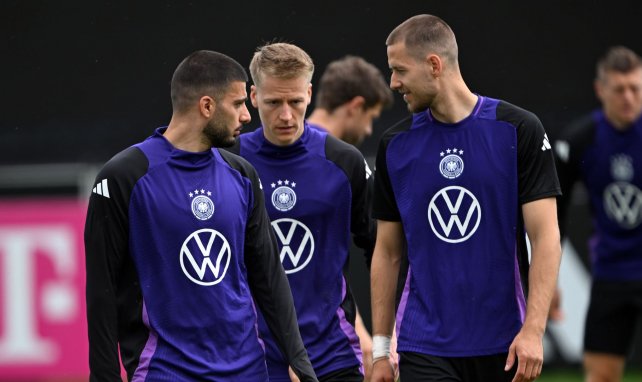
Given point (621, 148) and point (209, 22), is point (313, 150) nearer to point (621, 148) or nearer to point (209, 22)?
point (621, 148)

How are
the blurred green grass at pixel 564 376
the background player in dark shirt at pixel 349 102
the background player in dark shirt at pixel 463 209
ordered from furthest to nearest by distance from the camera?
the blurred green grass at pixel 564 376 < the background player in dark shirt at pixel 349 102 < the background player in dark shirt at pixel 463 209

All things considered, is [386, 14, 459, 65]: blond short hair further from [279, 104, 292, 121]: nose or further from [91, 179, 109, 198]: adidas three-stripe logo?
[91, 179, 109, 198]: adidas three-stripe logo

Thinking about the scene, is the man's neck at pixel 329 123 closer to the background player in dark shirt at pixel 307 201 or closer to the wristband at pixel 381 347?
the background player in dark shirt at pixel 307 201

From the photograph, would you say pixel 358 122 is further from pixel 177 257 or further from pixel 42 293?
pixel 42 293

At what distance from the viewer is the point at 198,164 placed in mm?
5160

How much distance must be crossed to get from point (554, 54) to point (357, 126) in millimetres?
5032

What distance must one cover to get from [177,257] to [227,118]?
0.59m

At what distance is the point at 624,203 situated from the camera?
8.61 meters

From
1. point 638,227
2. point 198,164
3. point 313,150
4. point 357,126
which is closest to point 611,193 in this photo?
point 638,227

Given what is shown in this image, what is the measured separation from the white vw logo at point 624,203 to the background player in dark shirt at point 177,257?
4014 mm

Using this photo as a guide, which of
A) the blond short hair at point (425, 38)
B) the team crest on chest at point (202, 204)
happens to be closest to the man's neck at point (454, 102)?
the blond short hair at point (425, 38)

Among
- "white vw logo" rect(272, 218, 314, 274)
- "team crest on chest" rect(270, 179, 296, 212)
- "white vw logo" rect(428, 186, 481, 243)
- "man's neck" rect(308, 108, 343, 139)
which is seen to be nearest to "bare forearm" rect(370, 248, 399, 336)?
"white vw logo" rect(428, 186, 481, 243)

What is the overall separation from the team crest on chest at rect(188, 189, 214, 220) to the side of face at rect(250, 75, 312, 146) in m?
0.90

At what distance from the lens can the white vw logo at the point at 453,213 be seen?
538 centimetres
